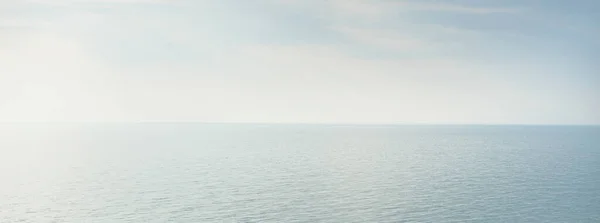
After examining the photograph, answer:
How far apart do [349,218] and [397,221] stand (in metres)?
6.79

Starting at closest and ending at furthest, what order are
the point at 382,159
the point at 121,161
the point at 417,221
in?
the point at 417,221 → the point at 121,161 → the point at 382,159

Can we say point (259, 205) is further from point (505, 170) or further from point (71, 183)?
point (505, 170)

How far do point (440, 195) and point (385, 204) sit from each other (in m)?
14.4

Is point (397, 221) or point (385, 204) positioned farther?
point (385, 204)

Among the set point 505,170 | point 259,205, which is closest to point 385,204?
point 259,205

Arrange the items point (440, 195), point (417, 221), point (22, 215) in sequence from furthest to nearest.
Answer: point (440, 195) < point (22, 215) < point (417, 221)

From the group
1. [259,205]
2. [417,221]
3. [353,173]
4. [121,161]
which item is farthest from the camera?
[121,161]

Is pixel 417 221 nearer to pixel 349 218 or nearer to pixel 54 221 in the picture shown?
pixel 349 218

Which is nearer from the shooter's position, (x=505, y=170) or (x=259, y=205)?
(x=259, y=205)

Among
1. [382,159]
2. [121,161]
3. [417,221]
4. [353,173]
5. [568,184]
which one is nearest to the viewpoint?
[417,221]

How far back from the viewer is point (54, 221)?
77.0 metres

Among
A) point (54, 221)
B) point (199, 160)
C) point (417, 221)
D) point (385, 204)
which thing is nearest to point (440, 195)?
point (385, 204)

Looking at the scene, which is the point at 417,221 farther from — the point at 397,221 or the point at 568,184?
the point at 568,184

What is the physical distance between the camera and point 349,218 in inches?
3071
